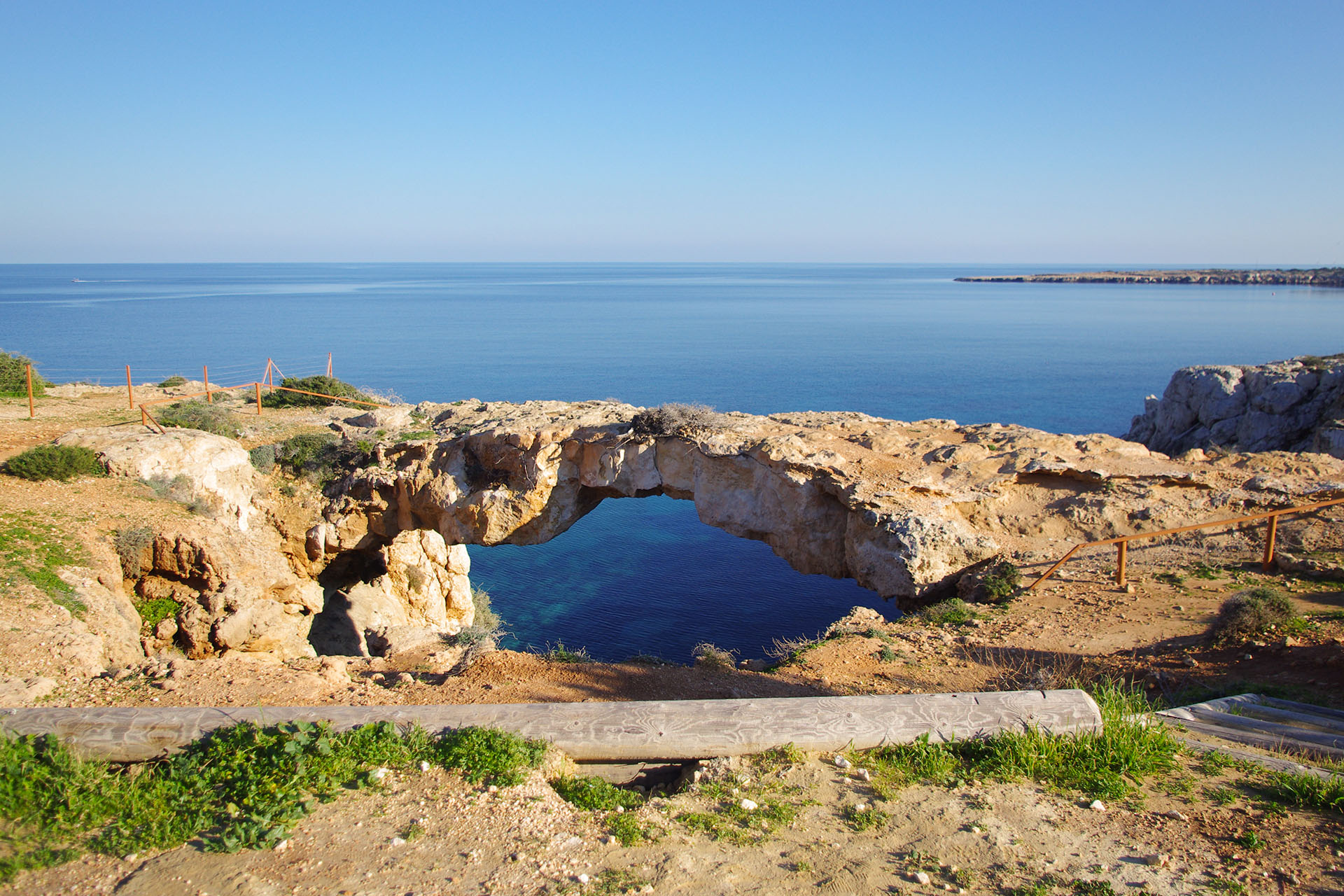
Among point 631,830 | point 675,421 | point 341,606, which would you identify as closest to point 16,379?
point 341,606

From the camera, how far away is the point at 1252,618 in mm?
8609

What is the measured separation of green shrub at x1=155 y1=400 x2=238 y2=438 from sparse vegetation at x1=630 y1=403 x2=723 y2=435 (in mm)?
10012

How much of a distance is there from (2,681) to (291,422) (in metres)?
11.9

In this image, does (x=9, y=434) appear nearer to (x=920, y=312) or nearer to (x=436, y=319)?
(x=436, y=319)

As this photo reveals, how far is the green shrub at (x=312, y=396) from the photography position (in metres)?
21.0

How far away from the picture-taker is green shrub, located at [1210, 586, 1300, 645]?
28.2 ft

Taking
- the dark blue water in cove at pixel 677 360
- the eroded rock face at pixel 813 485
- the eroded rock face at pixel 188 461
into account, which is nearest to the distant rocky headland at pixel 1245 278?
the dark blue water in cove at pixel 677 360

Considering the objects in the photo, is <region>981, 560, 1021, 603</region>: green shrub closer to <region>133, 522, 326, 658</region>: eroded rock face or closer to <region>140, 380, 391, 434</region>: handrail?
<region>133, 522, 326, 658</region>: eroded rock face

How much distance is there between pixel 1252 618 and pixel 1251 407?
110 feet

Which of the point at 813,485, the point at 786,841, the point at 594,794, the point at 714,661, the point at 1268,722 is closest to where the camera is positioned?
the point at 786,841

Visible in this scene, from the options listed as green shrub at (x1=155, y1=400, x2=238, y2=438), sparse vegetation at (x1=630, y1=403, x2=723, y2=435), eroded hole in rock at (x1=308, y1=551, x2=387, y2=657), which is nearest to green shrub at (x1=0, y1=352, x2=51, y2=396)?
green shrub at (x1=155, y1=400, x2=238, y2=438)

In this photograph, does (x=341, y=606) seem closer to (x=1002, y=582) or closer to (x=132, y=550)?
(x=132, y=550)

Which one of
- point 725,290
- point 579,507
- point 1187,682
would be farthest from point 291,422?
point 725,290

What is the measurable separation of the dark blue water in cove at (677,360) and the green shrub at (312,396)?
9.32 m
